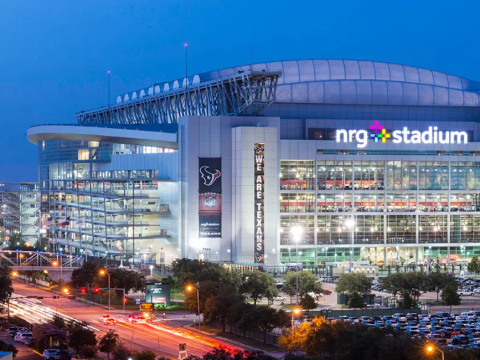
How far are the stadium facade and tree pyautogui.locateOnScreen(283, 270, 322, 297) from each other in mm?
27402

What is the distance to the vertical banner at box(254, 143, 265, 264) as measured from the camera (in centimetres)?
14850

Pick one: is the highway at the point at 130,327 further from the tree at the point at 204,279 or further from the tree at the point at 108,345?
the tree at the point at 204,279

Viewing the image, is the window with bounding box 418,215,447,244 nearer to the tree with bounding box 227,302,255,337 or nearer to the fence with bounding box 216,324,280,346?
the fence with bounding box 216,324,280,346

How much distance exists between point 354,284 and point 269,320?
30.4 m

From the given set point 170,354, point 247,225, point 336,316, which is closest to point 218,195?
point 247,225

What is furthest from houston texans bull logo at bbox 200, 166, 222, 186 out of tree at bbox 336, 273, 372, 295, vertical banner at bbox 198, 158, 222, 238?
tree at bbox 336, 273, 372, 295

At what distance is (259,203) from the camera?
150m

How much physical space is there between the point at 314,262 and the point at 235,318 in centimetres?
6496

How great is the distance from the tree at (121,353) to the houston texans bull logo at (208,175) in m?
74.9

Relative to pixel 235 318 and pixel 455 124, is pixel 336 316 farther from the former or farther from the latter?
pixel 455 124

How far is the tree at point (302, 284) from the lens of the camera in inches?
4594

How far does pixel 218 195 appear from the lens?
15062cm

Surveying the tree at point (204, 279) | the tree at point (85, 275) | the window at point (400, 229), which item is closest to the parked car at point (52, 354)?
the tree at point (204, 279)

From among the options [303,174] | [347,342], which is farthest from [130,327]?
[303,174]
